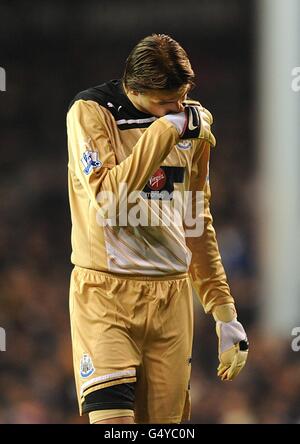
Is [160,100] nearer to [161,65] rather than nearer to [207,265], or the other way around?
[161,65]

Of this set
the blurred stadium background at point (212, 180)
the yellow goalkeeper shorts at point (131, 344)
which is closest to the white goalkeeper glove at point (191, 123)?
the yellow goalkeeper shorts at point (131, 344)

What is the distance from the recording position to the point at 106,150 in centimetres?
319

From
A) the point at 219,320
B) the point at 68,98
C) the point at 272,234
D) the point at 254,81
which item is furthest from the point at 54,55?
the point at 219,320

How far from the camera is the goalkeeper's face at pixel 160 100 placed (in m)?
3.16

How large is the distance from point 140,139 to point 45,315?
16.9ft

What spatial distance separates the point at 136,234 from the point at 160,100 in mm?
428

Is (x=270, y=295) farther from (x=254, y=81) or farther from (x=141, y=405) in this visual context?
(x=141, y=405)

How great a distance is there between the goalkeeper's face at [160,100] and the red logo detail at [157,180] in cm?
18

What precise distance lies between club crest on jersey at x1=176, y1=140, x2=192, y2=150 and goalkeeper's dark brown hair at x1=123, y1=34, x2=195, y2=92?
0.25 meters

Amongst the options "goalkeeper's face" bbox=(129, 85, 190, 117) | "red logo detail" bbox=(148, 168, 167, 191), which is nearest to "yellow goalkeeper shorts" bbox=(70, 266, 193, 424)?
"red logo detail" bbox=(148, 168, 167, 191)

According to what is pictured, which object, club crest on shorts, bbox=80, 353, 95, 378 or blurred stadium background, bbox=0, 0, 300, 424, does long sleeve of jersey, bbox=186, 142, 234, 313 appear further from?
blurred stadium background, bbox=0, 0, 300, 424

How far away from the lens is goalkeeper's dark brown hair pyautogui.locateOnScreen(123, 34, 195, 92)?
3127 mm

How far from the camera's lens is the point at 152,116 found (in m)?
3.30

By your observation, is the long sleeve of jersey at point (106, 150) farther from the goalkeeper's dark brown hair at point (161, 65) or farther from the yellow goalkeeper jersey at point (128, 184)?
the goalkeeper's dark brown hair at point (161, 65)
